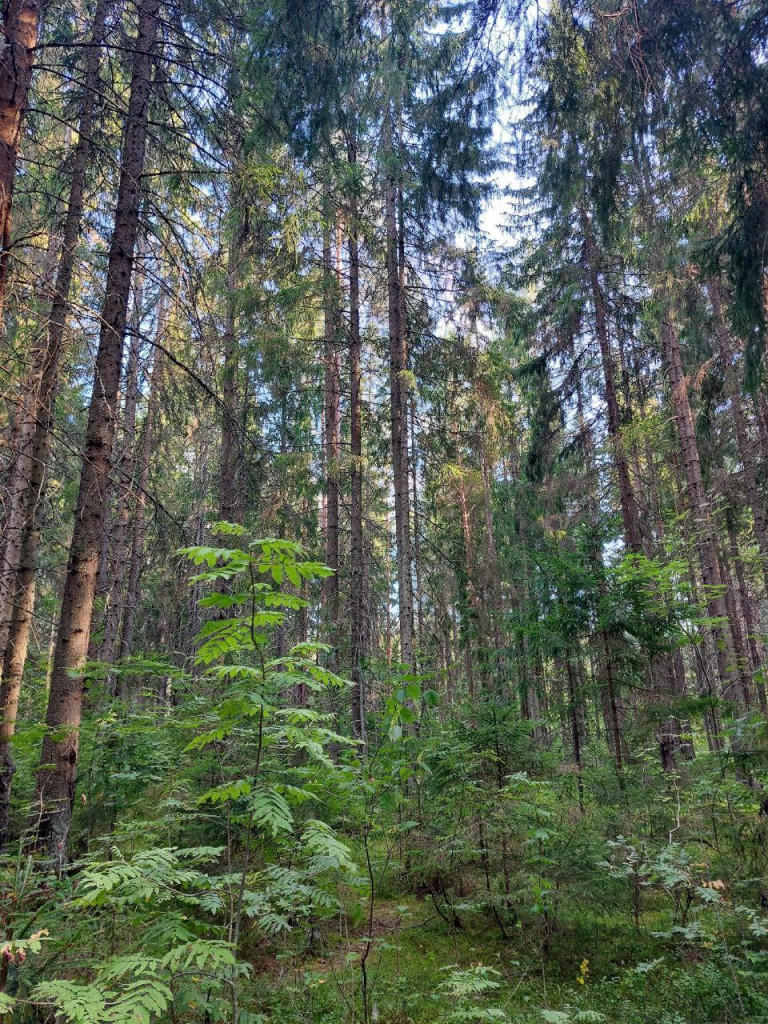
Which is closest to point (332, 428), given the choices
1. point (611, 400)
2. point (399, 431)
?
point (399, 431)

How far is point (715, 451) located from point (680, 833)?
9835 mm

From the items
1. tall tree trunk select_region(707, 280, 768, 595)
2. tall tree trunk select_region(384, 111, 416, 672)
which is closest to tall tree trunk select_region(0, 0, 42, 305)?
tall tree trunk select_region(384, 111, 416, 672)

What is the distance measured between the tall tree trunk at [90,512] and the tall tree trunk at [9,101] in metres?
1.14

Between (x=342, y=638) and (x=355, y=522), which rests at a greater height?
(x=355, y=522)

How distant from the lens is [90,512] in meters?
5.54

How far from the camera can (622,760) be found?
21.9ft

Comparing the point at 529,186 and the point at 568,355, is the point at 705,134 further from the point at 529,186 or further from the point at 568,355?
the point at 529,186

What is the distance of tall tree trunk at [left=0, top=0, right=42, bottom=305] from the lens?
372 centimetres

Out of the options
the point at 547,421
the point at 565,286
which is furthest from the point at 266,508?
the point at 565,286

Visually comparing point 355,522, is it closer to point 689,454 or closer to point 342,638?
point 342,638

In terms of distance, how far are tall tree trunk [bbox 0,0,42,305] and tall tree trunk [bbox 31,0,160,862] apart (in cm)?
114

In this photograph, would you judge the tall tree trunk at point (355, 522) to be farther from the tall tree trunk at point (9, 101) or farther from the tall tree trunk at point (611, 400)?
the tall tree trunk at point (9, 101)

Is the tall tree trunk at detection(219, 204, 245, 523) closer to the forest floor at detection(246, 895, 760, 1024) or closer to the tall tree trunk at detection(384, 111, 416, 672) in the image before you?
the tall tree trunk at detection(384, 111, 416, 672)

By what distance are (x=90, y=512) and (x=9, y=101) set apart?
10.8 feet
